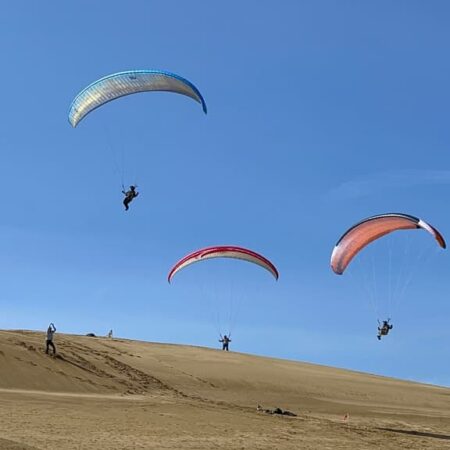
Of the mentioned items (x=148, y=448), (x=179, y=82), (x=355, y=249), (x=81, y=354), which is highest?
(x=179, y=82)

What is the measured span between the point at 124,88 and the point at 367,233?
859 cm

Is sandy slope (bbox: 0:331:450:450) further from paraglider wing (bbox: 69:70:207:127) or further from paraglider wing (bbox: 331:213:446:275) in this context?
paraglider wing (bbox: 69:70:207:127)

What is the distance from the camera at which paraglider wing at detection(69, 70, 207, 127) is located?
72.4 feet

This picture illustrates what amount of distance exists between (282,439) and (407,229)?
27.6 feet

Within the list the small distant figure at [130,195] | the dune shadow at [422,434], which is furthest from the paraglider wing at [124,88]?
the dune shadow at [422,434]

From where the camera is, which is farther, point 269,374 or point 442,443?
point 269,374

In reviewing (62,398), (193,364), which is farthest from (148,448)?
(193,364)

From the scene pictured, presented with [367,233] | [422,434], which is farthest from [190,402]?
[367,233]

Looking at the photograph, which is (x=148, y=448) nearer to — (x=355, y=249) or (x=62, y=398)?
(x=62, y=398)

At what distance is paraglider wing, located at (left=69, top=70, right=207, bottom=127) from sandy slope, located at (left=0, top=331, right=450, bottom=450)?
25.1 feet

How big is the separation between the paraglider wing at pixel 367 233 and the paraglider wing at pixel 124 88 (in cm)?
584

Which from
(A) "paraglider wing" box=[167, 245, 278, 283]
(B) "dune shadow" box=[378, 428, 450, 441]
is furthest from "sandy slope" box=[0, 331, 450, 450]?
(A) "paraglider wing" box=[167, 245, 278, 283]

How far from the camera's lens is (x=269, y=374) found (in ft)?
90.5

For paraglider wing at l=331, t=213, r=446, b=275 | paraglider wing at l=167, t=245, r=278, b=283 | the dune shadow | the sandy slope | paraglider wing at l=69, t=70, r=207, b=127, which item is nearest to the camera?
the sandy slope
